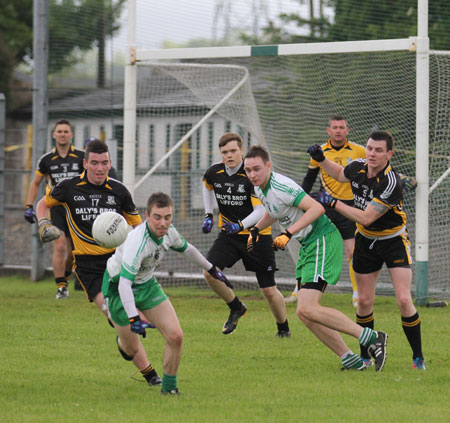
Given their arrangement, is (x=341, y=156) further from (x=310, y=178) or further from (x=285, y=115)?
(x=285, y=115)

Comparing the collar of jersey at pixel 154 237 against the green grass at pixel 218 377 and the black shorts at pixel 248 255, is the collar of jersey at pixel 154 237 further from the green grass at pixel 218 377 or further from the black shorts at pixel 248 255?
the black shorts at pixel 248 255

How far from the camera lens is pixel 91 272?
809 cm

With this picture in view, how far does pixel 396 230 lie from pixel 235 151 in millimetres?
2531

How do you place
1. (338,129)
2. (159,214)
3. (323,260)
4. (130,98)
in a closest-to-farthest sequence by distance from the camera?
1. (159,214)
2. (323,260)
3. (338,129)
4. (130,98)

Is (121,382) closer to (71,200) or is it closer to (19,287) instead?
(71,200)

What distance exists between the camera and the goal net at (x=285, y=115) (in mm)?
12477

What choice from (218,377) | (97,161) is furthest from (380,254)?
(97,161)

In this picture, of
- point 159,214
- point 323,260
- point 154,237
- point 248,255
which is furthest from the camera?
point 248,255

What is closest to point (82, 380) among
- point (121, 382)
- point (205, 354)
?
point (121, 382)

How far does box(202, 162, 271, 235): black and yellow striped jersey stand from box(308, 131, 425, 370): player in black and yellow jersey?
210 centimetres

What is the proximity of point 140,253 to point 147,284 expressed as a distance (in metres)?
0.45

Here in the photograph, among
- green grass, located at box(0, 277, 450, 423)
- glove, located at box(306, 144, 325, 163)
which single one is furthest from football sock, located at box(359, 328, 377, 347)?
glove, located at box(306, 144, 325, 163)

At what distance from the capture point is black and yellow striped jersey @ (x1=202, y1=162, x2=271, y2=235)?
9.83 meters

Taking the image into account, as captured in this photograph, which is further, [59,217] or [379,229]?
[59,217]
